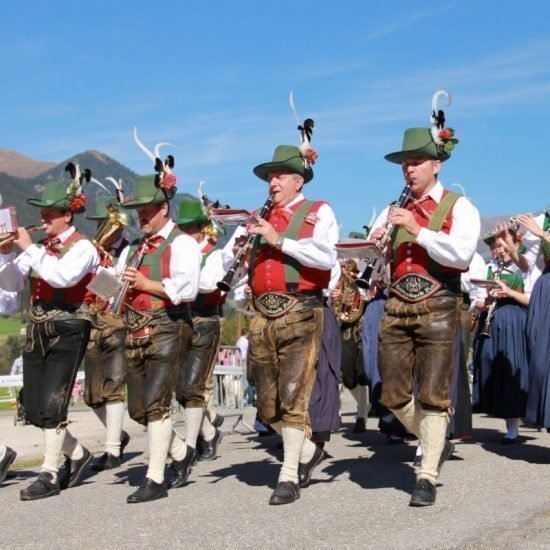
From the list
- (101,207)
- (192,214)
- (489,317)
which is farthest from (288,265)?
(101,207)

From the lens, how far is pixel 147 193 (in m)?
7.61

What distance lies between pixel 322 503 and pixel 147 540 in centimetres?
135

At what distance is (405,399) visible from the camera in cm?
696

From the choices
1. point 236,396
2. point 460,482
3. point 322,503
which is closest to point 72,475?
point 322,503

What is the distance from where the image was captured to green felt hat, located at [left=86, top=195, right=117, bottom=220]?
34.1 ft

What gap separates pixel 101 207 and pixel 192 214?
1.34m

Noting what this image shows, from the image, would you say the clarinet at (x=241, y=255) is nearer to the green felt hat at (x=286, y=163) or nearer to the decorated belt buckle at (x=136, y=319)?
the green felt hat at (x=286, y=163)

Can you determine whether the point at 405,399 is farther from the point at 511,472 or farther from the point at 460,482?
the point at 511,472

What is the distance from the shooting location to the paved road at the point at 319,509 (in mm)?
5695

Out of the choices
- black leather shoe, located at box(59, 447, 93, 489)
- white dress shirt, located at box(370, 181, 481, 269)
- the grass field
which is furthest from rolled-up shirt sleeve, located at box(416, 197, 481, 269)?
the grass field

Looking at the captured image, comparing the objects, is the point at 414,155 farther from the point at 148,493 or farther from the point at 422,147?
the point at 148,493

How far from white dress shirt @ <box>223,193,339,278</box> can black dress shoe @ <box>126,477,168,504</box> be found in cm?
185

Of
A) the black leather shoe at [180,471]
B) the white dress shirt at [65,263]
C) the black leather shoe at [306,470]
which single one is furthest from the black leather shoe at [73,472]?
the black leather shoe at [306,470]

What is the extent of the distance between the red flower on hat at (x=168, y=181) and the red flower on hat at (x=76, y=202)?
2.63 ft
